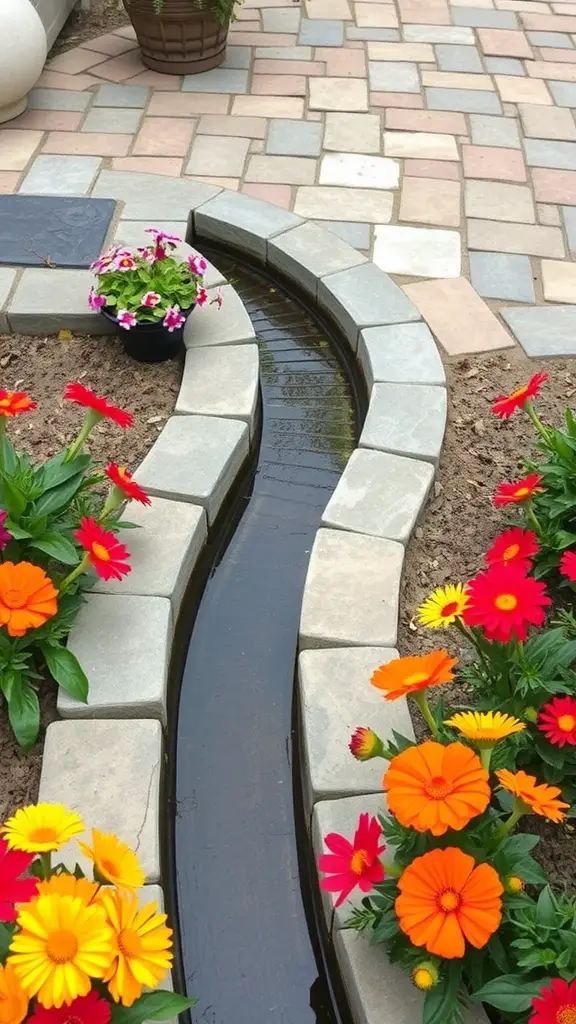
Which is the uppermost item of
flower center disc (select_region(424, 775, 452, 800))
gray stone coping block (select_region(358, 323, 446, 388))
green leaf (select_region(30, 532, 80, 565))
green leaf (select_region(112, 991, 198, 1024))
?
flower center disc (select_region(424, 775, 452, 800))

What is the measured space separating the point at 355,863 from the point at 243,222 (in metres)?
2.74

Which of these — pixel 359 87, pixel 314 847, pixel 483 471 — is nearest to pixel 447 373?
pixel 483 471

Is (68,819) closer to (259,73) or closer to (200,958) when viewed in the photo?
(200,958)

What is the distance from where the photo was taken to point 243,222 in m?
3.51

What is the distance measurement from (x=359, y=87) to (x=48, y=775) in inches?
159

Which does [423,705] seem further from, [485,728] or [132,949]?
[132,949]

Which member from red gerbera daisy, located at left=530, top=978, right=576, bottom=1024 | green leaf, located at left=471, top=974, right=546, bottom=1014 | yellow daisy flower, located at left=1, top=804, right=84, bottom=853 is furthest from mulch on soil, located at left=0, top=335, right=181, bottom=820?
red gerbera daisy, located at left=530, top=978, right=576, bottom=1024

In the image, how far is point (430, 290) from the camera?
329 centimetres

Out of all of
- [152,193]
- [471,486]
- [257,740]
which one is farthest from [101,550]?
[152,193]

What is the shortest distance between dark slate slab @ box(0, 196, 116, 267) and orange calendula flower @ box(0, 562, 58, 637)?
1.74 m

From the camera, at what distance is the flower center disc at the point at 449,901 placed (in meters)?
1.26

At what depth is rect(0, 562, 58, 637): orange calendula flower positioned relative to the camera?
1719mm

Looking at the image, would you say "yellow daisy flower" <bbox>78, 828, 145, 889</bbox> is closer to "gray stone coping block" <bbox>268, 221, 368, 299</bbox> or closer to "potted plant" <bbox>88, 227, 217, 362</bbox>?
"potted plant" <bbox>88, 227, 217, 362</bbox>

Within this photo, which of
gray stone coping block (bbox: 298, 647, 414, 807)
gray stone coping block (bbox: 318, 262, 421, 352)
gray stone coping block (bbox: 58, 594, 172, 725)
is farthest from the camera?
gray stone coping block (bbox: 318, 262, 421, 352)
